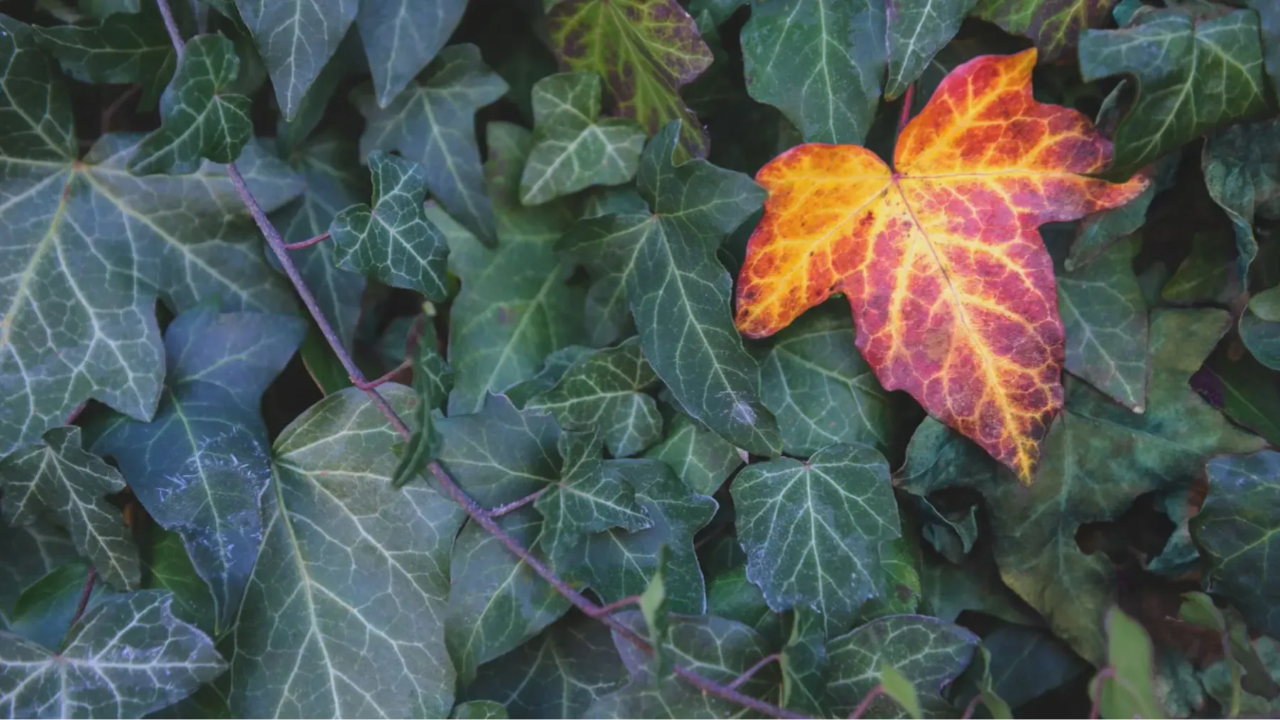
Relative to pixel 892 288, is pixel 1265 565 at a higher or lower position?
lower

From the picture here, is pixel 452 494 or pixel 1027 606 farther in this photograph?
pixel 1027 606

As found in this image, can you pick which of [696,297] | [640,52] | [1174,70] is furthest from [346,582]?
[1174,70]

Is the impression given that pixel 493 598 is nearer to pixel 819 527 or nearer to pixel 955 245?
pixel 819 527

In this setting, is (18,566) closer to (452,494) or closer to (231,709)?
(231,709)

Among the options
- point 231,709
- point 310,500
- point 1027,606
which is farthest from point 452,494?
point 1027,606

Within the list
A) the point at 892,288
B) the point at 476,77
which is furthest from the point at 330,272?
the point at 892,288

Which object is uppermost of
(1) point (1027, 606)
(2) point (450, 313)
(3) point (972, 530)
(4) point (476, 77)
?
(4) point (476, 77)

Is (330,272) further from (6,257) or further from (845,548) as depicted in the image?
(845,548)
